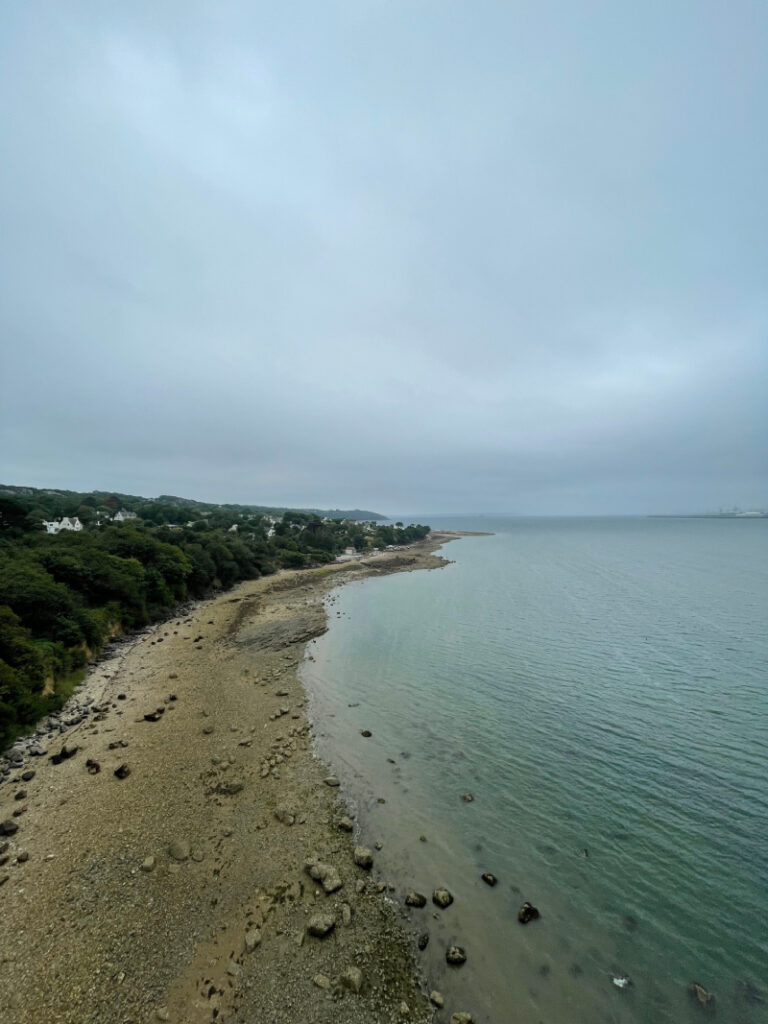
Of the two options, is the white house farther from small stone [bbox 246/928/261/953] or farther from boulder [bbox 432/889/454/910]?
boulder [bbox 432/889/454/910]

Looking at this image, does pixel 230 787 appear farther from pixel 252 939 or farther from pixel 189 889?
pixel 252 939

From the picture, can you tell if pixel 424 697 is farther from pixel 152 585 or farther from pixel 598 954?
pixel 152 585

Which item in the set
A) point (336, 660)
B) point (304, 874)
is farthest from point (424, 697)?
point (304, 874)

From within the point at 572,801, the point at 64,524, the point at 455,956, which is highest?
the point at 64,524

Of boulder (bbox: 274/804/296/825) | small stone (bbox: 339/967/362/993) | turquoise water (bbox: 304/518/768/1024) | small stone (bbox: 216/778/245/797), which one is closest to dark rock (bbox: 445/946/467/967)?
turquoise water (bbox: 304/518/768/1024)

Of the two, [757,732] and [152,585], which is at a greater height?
[152,585]

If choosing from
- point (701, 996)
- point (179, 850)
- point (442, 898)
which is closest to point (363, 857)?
point (442, 898)

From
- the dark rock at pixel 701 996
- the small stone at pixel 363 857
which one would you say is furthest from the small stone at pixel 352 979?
the dark rock at pixel 701 996

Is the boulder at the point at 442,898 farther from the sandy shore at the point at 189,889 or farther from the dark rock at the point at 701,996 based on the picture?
the dark rock at the point at 701,996
